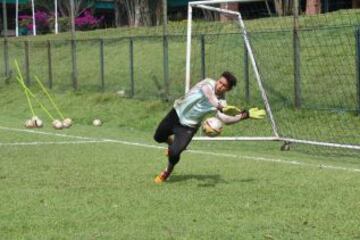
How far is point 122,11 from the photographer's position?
1817 inches

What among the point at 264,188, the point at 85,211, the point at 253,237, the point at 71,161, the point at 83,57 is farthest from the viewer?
the point at 83,57

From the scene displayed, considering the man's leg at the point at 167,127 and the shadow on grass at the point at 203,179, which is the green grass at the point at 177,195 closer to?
the shadow on grass at the point at 203,179

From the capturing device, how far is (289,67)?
813 inches

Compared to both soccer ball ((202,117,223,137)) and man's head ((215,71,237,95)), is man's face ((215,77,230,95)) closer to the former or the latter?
man's head ((215,71,237,95))

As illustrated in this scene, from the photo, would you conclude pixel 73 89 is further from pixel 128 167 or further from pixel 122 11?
pixel 122 11

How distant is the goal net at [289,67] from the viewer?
1697 cm

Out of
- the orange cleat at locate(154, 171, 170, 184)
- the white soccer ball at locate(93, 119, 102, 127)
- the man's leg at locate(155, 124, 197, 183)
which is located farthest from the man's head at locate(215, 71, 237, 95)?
the white soccer ball at locate(93, 119, 102, 127)

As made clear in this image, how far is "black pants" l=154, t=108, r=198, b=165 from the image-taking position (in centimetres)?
1071

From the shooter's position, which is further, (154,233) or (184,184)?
(184,184)

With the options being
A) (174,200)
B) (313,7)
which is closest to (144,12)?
(313,7)

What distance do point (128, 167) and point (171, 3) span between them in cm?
3193

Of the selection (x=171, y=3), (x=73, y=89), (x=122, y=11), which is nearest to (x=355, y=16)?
(x=73, y=89)

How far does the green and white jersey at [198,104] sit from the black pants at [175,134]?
78 millimetres

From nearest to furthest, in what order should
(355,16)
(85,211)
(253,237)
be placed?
(253,237)
(85,211)
(355,16)
